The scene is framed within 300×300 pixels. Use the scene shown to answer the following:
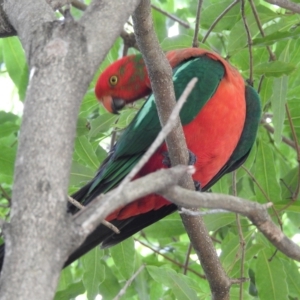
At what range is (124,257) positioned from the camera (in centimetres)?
257

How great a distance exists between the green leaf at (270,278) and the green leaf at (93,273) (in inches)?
24.2

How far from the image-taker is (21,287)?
82 cm

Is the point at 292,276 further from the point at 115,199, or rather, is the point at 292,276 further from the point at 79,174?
the point at 115,199

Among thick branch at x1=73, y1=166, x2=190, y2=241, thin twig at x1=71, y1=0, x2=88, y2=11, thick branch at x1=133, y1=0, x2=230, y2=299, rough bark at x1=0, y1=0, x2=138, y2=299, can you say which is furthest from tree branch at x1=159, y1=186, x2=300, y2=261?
thin twig at x1=71, y1=0, x2=88, y2=11

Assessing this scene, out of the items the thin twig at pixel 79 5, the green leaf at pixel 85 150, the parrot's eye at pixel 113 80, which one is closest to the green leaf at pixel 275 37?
the parrot's eye at pixel 113 80

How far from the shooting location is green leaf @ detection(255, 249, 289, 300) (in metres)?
2.43

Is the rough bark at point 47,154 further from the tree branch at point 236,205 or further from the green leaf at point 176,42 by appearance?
the green leaf at point 176,42

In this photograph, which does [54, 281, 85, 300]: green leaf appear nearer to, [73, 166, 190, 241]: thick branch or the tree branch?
the tree branch

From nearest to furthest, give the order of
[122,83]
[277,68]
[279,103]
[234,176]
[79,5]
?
1. [277,68]
2. [279,103]
3. [234,176]
4. [122,83]
5. [79,5]

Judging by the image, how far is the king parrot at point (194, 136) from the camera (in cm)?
226

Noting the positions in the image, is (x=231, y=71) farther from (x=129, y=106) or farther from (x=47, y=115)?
(x=47, y=115)

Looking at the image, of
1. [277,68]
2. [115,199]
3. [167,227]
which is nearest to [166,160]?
[277,68]

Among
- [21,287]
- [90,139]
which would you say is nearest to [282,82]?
[90,139]

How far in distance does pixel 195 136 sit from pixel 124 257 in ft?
2.01
